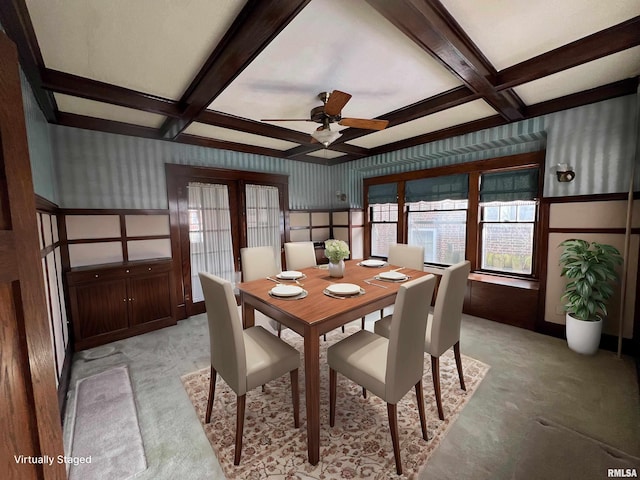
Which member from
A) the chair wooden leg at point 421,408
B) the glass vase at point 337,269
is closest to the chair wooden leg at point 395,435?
the chair wooden leg at point 421,408

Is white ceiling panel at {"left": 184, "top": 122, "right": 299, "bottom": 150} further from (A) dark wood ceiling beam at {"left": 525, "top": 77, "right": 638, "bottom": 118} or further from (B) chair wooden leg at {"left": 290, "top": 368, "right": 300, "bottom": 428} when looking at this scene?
(A) dark wood ceiling beam at {"left": 525, "top": 77, "right": 638, "bottom": 118}

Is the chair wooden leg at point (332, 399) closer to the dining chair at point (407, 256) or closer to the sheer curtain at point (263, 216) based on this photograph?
the dining chair at point (407, 256)

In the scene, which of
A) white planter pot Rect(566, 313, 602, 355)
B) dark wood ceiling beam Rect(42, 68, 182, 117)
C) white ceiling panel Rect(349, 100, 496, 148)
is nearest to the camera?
dark wood ceiling beam Rect(42, 68, 182, 117)

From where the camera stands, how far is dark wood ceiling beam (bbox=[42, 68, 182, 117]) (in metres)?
2.00

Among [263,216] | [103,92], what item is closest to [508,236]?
[263,216]

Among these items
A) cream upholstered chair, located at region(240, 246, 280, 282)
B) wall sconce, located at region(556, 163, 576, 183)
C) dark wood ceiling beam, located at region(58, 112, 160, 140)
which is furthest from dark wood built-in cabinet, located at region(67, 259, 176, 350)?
wall sconce, located at region(556, 163, 576, 183)

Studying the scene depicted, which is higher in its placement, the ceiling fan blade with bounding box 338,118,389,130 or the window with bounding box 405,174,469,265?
the ceiling fan blade with bounding box 338,118,389,130

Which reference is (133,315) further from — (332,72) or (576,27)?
(576,27)

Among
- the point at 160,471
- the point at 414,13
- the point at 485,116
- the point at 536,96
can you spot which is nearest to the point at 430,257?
the point at 485,116

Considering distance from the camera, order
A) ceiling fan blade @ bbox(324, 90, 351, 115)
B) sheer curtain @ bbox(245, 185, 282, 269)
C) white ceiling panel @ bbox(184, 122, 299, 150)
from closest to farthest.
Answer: ceiling fan blade @ bbox(324, 90, 351, 115) < white ceiling panel @ bbox(184, 122, 299, 150) < sheer curtain @ bbox(245, 185, 282, 269)

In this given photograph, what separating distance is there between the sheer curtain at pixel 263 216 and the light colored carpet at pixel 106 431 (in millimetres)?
2520

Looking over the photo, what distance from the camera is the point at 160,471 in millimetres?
1491

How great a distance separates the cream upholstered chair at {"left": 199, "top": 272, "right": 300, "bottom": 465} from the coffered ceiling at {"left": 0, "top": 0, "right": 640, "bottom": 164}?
60.4 inches

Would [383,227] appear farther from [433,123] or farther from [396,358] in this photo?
[396,358]
